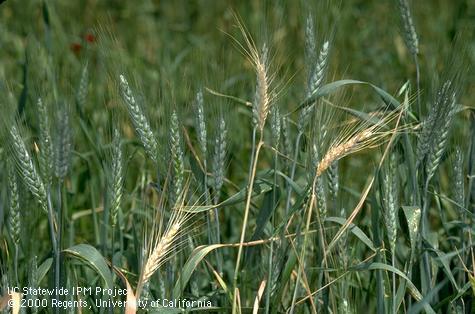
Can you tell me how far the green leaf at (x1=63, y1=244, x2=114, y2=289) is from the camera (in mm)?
2045

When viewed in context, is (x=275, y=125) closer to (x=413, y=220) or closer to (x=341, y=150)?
(x=341, y=150)

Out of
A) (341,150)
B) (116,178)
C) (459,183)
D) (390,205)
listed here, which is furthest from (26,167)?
Result: (459,183)

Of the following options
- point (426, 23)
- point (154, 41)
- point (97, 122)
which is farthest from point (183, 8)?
point (97, 122)

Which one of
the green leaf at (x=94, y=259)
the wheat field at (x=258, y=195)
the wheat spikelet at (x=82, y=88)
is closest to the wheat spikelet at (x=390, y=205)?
the wheat field at (x=258, y=195)

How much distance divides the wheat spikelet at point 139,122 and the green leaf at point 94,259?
0.22 meters

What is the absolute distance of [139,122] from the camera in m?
2.13

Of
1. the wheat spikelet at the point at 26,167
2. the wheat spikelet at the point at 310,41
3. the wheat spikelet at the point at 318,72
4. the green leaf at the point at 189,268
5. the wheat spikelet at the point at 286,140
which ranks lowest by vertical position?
the green leaf at the point at 189,268

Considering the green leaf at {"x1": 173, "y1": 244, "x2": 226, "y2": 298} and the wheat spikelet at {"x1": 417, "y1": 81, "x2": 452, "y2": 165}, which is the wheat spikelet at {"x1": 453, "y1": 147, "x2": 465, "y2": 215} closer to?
the wheat spikelet at {"x1": 417, "y1": 81, "x2": 452, "y2": 165}

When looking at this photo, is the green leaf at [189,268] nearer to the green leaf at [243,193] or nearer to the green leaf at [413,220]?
the green leaf at [243,193]

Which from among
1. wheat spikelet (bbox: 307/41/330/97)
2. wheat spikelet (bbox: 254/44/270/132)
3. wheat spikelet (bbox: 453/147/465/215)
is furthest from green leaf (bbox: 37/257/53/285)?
→ wheat spikelet (bbox: 453/147/465/215)

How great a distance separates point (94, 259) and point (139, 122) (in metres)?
0.28

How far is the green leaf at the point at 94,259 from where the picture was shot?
2045mm

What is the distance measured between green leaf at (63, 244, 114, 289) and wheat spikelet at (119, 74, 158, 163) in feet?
0.71

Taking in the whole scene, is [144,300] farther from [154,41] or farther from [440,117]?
[154,41]
